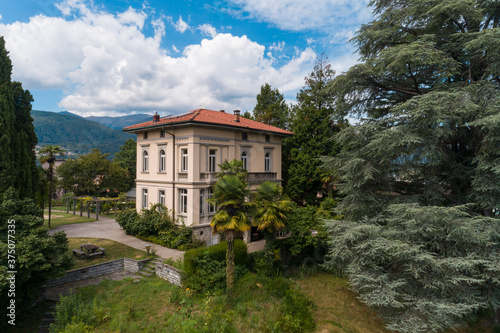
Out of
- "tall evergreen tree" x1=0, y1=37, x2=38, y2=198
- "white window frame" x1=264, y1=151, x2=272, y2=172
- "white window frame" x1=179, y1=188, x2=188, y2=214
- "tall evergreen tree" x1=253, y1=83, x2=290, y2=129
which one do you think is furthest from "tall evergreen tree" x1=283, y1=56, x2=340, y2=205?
"tall evergreen tree" x1=0, y1=37, x2=38, y2=198

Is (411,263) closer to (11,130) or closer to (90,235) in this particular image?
(11,130)

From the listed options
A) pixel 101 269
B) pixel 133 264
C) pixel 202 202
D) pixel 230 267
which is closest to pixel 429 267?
pixel 230 267

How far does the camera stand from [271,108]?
34312 mm

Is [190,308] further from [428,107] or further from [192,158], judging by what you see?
[428,107]

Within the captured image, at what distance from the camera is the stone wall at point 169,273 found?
12938 mm

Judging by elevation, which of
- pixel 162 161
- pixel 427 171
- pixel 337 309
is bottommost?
pixel 337 309

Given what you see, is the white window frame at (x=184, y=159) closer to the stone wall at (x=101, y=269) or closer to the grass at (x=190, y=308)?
the stone wall at (x=101, y=269)

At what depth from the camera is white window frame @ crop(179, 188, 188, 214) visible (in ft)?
61.5

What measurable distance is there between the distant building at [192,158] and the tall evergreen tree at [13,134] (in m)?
7.01

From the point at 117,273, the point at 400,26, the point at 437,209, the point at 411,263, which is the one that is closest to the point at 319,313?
the point at 411,263

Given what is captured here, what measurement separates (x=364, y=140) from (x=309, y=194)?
12.1m

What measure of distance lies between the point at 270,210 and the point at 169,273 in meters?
6.48

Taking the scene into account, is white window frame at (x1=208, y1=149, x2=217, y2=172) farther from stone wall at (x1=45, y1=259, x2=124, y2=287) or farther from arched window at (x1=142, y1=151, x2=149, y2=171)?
stone wall at (x1=45, y1=259, x2=124, y2=287)

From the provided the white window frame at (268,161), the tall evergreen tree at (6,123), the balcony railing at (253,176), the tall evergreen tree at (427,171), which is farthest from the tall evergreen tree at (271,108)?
the tall evergreen tree at (6,123)
